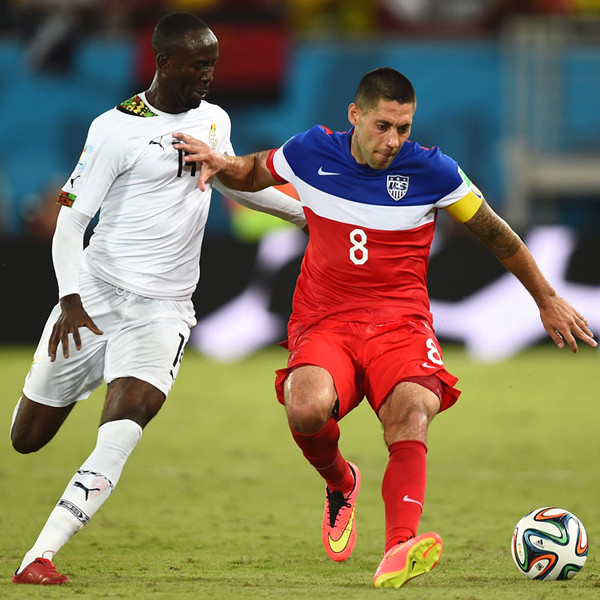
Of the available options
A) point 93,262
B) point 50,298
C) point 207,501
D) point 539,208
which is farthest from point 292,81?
point 93,262

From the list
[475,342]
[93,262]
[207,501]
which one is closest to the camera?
[93,262]

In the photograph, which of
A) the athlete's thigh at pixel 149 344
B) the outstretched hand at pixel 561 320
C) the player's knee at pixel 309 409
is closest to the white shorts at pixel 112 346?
the athlete's thigh at pixel 149 344

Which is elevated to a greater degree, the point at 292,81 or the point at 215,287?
the point at 292,81

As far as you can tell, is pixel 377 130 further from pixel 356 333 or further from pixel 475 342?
pixel 475 342

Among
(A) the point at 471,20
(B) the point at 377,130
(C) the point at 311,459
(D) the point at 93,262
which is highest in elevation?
(A) the point at 471,20

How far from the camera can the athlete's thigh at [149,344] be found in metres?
5.40

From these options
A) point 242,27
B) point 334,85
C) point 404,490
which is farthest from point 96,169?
point 242,27

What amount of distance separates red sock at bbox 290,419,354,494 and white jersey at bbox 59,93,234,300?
35.2 inches

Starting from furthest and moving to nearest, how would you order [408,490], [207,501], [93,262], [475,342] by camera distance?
[475,342] < [207,501] < [93,262] < [408,490]

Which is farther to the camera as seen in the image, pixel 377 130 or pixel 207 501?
pixel 207 501

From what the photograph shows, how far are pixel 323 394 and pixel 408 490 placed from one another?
55 cm

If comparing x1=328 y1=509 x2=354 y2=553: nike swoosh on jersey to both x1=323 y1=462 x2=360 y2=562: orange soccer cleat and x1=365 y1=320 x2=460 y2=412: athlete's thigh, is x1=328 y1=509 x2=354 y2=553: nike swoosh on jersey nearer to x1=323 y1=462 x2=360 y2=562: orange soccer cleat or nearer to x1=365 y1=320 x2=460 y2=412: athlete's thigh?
x1=323 y1=462 x2=360 y2=562: orange soccer cleat

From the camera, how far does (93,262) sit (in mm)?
5734

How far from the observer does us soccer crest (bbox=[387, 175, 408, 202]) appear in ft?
18.1
